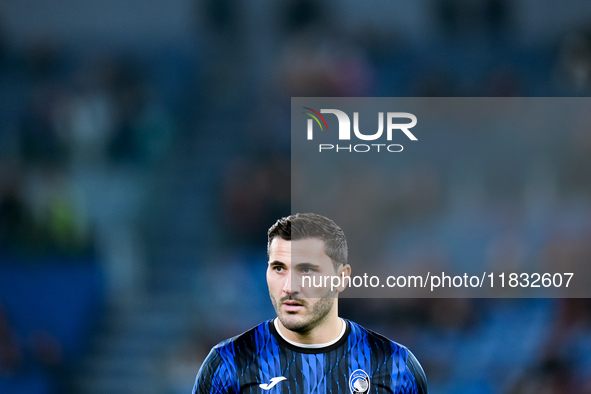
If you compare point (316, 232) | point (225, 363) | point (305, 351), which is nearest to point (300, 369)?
point (305, 351)

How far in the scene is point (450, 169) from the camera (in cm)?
336

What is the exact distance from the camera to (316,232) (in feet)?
9.68

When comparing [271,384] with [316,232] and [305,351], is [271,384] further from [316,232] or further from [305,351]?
[316,232]

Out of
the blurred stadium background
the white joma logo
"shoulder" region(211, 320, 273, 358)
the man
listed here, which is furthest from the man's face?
the blurred stadium background

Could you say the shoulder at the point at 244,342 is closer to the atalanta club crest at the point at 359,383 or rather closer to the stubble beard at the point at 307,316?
the stubble beard at the point at 307,316

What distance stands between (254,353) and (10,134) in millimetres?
2083

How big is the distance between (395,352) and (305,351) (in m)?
0.43

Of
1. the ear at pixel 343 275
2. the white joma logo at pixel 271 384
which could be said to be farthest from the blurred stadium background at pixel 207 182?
the white joma logo at pixel 271 384

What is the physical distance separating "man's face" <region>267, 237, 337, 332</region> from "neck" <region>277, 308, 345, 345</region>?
0.02 m

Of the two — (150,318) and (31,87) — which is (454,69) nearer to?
(150,318)

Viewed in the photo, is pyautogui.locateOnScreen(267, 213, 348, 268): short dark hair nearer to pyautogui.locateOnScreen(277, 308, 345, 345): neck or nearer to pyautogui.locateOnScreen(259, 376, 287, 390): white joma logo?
pyautogui.locateOnScreen(277, 308, 345, 345): neck

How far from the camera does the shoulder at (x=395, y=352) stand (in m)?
2.91

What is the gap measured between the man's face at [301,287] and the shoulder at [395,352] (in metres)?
0.19

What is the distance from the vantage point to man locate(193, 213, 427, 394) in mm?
2826
